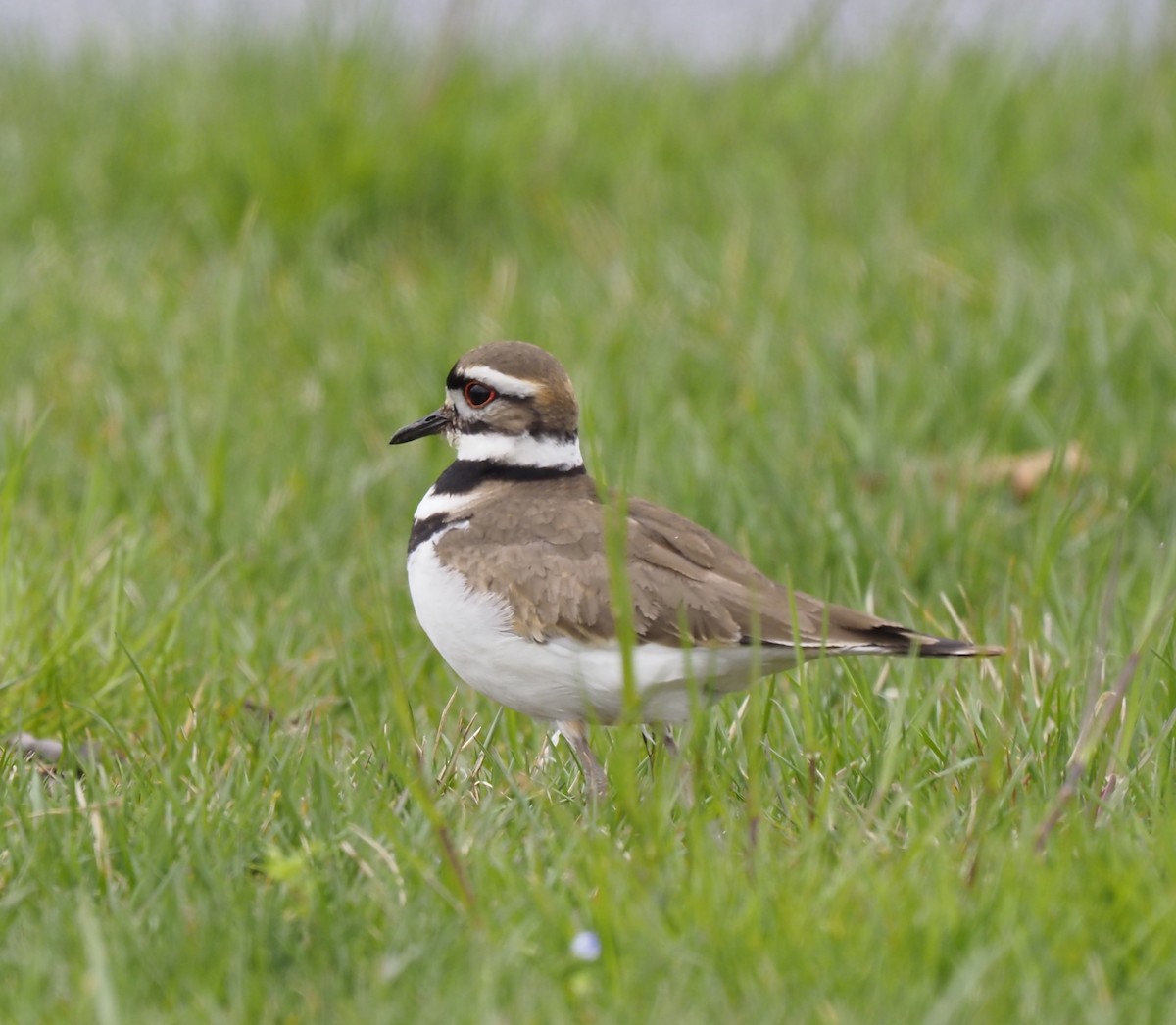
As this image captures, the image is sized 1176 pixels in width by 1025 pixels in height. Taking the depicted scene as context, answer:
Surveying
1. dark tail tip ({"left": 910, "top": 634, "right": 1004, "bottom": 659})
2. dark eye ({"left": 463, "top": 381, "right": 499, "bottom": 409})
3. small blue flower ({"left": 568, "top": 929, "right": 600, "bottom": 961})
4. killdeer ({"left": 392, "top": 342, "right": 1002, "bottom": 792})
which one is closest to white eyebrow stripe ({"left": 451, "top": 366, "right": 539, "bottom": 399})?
dark eye ({"left": 463, "top": 381, "right": 499, "bottom": 409})

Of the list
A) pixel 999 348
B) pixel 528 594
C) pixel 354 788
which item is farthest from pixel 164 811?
pixel 999 348

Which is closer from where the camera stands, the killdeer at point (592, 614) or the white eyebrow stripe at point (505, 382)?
the killdeer at point (592, 614)

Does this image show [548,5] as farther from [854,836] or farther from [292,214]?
[854,836]

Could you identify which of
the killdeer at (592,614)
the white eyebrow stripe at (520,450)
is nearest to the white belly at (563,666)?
the killdeer at (592,614)

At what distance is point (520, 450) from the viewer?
465cm

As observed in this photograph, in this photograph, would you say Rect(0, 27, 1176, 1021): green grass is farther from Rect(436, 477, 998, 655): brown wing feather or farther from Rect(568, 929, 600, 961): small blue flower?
Rect(436, 477, 998, 655): brown wing feather

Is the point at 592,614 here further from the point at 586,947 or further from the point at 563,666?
the point at 586,947

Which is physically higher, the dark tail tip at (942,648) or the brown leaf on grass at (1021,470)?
the dark tail tip at (942,648)

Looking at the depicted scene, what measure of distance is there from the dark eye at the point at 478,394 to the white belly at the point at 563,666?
57cm

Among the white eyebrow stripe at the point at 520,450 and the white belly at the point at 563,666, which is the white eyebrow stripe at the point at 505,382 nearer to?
the white eyebrow stripe at the point at 520,450

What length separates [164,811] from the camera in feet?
11.8

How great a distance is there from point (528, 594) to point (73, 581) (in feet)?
5.15

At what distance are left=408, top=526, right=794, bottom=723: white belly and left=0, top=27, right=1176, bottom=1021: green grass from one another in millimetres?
153

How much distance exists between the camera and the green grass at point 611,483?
10.3 ft
